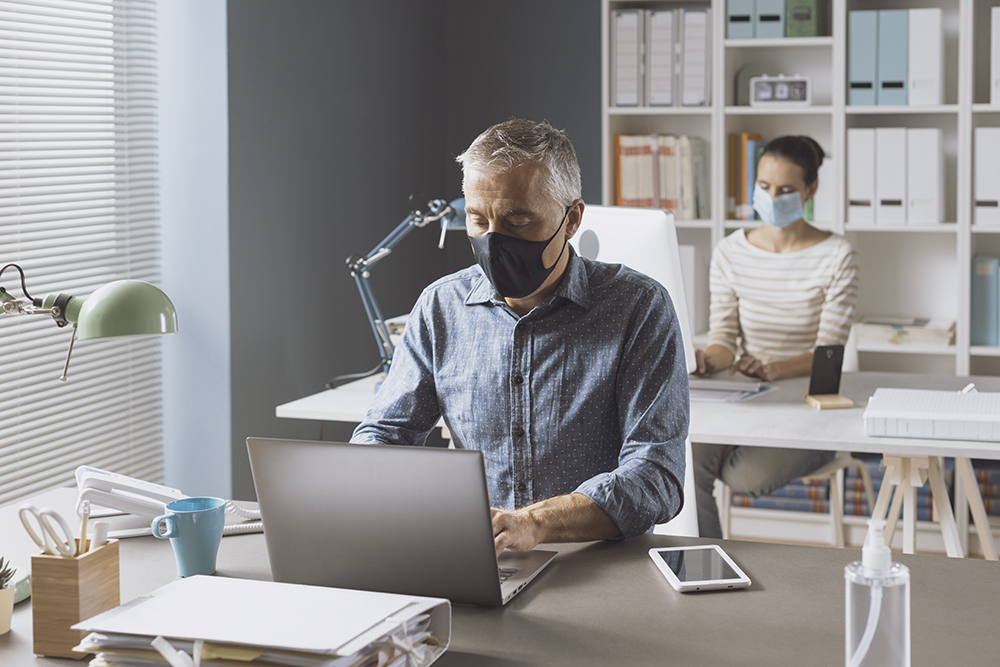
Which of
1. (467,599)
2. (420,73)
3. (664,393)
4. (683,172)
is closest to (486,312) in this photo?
(664,393)

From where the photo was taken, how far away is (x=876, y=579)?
924 millimetres

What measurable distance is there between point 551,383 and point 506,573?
0.45 metres

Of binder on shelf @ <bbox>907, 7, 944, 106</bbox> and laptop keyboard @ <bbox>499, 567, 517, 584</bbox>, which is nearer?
laptop keyboard @ <bbox>499, 567, 517, 584</bbox>

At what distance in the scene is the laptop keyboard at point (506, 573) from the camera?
128 centimetres

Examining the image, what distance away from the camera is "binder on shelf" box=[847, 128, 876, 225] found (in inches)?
143

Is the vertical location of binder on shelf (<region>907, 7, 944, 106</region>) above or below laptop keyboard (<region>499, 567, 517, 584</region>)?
above

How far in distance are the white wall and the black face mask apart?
143 cm

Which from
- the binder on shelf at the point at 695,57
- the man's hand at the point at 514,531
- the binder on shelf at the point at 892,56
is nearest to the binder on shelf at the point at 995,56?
the binder on shelf at the point at 892,56

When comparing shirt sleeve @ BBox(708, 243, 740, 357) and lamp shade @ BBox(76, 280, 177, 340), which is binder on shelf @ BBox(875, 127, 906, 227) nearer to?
shirt sleeve @ BBox(708, 243, 740, 357)

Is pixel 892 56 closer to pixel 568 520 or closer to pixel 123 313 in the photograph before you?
pixel 568 520

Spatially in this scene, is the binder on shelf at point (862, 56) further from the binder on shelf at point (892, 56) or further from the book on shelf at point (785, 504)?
the book on shelf at point (785, 504)

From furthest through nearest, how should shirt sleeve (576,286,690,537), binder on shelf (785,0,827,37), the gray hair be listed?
binder on shelf (785,0,827,37)
the gray hair
shirt sleeve (576,286,690,537)

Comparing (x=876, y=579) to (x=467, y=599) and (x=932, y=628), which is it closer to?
(x=932, y=628)

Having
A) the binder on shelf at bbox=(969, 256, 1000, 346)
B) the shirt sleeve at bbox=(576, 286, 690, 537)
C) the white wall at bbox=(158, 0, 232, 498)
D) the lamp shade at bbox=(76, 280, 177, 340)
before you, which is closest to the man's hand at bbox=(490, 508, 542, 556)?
the shirt sleeve at bbox=(576, 286, 690, 537)
